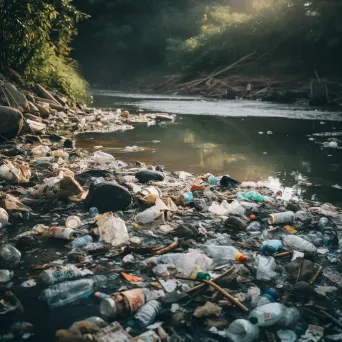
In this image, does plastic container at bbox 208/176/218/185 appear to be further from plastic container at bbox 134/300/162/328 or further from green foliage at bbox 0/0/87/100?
green foliage at bbox 0/0/87/100

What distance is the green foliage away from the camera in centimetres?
750

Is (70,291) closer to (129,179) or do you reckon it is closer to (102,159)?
(129,179)

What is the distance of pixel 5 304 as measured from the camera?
1825mm

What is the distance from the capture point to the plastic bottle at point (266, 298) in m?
1.99

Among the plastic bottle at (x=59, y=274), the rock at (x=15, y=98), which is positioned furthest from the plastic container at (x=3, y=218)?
the rock at (x=15, y=98)

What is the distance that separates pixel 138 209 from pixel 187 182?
1.02m

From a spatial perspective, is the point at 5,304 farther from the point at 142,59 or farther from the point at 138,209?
the point at 142,59

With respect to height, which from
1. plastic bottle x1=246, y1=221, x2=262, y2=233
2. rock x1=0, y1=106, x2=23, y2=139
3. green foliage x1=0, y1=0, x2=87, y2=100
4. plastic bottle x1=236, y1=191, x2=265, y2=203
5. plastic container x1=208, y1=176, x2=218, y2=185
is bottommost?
plastic bottle x1=246, y1=221, x2=262, y2=233

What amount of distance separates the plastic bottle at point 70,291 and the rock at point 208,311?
54 cm

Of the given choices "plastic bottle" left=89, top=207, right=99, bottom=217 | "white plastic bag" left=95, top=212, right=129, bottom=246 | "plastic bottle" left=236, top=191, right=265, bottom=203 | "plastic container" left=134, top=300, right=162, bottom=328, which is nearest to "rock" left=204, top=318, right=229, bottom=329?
"plastic container" left=134, top=300, right=162, bottom=328

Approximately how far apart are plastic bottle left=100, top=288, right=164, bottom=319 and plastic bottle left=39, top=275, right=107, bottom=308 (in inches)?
7.2

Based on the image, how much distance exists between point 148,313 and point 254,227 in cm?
140

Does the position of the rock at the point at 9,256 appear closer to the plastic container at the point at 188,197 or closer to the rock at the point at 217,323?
the rock at the point at 217,323

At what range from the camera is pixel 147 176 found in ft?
13.4
